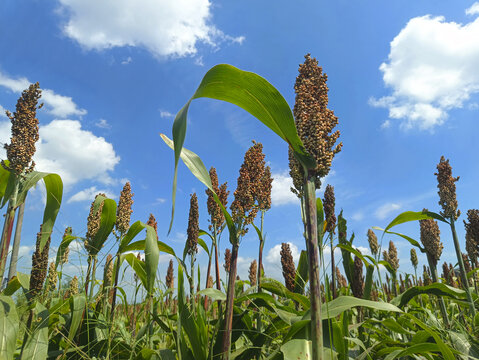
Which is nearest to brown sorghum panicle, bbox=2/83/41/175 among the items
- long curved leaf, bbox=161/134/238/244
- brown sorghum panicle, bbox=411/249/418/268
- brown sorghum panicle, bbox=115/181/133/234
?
brown sorghum panicle, bbox=115/181/133/234

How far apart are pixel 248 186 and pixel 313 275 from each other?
1379 millimetres

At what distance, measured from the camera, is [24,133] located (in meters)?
2.59

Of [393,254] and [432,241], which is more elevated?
[393,254]

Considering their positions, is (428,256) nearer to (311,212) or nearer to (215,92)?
(311,212)

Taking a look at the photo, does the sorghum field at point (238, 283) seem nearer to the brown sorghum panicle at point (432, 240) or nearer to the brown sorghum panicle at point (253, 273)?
the brown sorghum panicle at point (432, 240)

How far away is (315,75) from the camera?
1.58m

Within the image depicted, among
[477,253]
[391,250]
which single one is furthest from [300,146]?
[391,250]

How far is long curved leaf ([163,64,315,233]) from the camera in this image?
1.09 m

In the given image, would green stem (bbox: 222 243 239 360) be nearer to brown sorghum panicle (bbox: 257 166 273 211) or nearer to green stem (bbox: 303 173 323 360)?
green stem (bbox: 303 173 323 360)

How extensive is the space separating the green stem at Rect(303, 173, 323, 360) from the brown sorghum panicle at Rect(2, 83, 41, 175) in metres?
2.37

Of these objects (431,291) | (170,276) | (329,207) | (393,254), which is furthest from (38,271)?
(393,254)

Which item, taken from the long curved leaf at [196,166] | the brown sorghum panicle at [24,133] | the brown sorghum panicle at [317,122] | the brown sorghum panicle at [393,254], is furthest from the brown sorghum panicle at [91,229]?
the brown sorghum panicle at [393,254]

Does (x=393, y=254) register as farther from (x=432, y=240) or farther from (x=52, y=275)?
(x=52, y=275)

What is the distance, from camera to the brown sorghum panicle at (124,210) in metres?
3.34
